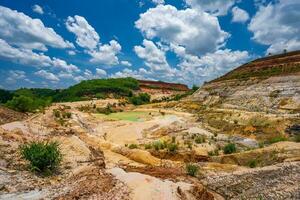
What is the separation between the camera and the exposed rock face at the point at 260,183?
12188 millimetres

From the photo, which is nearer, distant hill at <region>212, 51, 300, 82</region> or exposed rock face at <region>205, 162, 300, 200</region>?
exposed rock face at <region>205, 162, 300, 200</region>

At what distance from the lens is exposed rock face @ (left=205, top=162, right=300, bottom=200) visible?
12188 mm

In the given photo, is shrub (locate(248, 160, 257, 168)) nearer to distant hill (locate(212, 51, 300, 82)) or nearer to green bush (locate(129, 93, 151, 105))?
distant hill (locate(212, 51, 300, 82))

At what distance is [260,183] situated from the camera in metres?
13.4

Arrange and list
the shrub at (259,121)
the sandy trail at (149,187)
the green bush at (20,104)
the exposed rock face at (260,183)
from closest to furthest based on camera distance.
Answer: the sandy trail at (149,187) → the exposed rock face at (260,183) → the shrub at (259,121) → the green bush at (20,104)

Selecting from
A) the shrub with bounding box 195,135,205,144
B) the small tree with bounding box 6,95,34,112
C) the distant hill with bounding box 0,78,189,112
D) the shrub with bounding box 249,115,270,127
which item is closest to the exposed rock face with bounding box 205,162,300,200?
the shrub with bounding box 195,135,205,144

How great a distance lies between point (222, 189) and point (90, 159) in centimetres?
659

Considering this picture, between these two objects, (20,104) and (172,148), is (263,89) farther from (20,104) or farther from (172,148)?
(20,104)

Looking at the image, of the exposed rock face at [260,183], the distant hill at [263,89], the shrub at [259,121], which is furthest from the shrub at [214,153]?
the distant hill at [263,89]

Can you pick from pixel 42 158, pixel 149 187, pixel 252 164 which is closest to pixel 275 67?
pixel 252 164

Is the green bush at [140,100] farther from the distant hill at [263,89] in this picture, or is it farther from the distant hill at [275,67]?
the distant hill at [275,67]

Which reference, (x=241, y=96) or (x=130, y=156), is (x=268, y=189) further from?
(x=241, y=96)

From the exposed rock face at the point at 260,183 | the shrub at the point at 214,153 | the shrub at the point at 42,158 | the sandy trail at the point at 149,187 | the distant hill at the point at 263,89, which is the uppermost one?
the distant hill at the point at 263,89

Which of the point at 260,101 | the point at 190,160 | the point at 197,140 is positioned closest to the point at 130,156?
the point at 190,160
